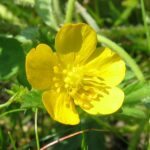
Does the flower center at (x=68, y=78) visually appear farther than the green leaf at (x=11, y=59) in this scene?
No

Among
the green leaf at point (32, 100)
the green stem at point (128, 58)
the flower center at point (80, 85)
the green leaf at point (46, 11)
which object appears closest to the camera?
the green leaf at point (32, 100)

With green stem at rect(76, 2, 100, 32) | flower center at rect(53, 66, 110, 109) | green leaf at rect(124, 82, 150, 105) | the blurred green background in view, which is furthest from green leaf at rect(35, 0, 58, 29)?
green leaf at rect(124, 82, 150, 105)

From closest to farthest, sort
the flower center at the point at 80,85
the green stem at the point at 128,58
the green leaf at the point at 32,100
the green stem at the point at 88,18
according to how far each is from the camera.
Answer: the green leaf at the point at 32,100 < the flower center at the point at 80,85 < the green stem at the point at 128,58 < the green stem at the point at 88,18

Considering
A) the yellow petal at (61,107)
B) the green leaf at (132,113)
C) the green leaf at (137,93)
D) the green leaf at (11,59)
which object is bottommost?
the green leaf at (132,113)

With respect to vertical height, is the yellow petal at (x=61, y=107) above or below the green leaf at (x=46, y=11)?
below

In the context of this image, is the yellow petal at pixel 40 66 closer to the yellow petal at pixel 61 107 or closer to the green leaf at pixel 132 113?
the yellow petal at pixel 61 107

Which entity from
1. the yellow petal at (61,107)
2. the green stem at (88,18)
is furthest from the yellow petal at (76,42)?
the green stem at (88,18)

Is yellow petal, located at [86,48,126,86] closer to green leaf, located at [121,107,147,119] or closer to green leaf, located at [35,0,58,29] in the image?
green leaf, located at [121,107,147,119]
